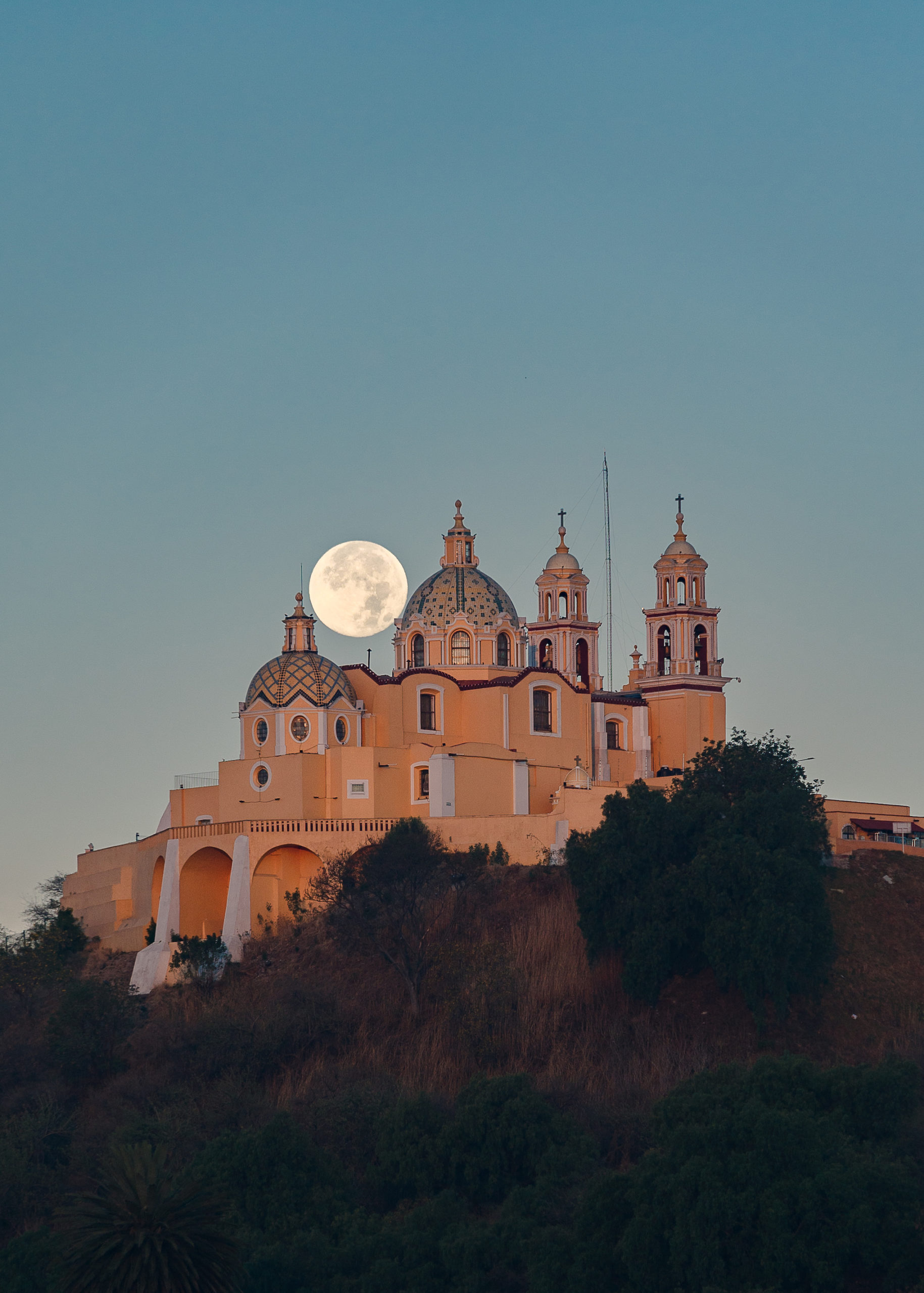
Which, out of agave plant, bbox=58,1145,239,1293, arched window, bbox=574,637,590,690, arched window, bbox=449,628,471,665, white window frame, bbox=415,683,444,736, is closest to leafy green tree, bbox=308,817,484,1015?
white window frame, bbox=415,683,444,736

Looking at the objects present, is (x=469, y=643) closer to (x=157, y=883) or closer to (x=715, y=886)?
(x=157, y=883)

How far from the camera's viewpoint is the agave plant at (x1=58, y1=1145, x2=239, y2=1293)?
3831 centimetres

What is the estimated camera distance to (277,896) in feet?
205

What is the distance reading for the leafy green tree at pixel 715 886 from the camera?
53.5 meters

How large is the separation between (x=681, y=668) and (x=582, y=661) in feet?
10.9

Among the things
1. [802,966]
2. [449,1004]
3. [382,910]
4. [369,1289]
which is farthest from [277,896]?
[369,1289]

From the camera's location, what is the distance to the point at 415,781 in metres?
64.5

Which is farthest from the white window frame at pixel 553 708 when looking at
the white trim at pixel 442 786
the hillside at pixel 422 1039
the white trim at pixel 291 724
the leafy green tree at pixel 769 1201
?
the leafy green tree at pixel 769 1201

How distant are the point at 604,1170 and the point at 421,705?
75.8 feet

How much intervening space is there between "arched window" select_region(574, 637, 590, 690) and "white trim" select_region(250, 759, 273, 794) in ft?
41.7

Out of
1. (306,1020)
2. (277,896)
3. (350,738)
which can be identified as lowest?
(306,1020)

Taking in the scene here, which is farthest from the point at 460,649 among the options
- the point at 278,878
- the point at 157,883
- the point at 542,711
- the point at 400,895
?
the point at 400,895

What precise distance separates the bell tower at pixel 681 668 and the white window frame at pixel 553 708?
4430mm

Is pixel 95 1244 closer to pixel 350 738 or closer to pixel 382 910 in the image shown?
pixel 382 910
